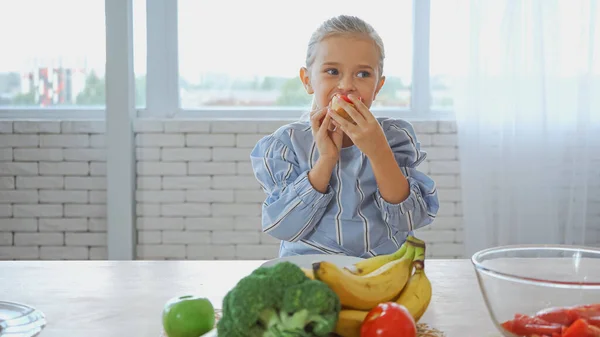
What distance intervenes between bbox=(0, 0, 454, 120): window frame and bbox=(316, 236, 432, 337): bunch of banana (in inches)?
103

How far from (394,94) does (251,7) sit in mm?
889

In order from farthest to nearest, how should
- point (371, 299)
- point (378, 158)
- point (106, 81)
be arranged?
point (106, 81) < point (378, 158) < point (371, 299)

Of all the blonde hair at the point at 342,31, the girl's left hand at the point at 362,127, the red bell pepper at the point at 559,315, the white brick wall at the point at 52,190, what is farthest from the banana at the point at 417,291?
the white brick wall at the point at 52,190

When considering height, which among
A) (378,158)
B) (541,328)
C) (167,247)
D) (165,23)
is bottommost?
(167,247)

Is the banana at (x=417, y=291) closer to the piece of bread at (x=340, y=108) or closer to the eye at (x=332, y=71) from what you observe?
the piece of bread at (x=340, y=108)

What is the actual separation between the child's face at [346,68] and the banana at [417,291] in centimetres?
70

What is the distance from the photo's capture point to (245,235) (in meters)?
3.57

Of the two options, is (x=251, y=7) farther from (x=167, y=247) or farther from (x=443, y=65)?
(x=167, y=247)

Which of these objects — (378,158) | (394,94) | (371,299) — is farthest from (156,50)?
(371,299)

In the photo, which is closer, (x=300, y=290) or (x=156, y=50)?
(x=300, y=290)

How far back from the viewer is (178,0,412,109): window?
364 cm

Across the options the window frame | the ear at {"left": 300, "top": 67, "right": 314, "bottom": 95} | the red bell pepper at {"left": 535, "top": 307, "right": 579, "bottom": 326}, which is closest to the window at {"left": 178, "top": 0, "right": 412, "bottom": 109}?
the window frame

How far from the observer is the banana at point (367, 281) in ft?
3.19

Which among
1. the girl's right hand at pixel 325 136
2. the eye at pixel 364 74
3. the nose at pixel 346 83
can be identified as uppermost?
the eye at pixel 364 74
